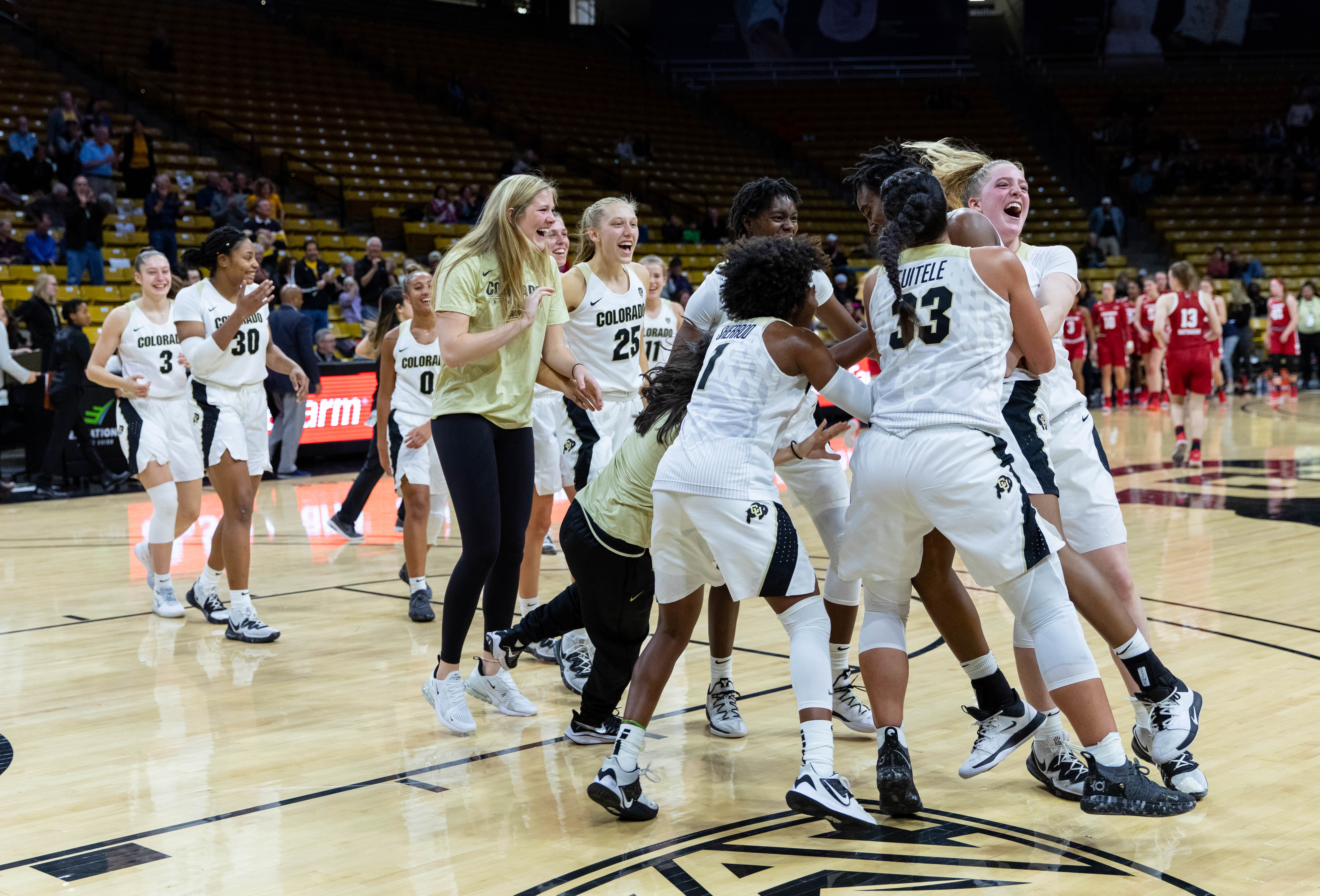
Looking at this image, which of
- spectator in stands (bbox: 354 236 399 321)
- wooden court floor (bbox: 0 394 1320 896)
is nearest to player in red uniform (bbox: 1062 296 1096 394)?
spectator in stands (bbox: 354 236 399 321)

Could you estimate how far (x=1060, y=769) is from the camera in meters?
3.43

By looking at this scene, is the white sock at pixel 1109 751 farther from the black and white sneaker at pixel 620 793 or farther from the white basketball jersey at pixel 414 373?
the white basketball jersey at pixel 414 373

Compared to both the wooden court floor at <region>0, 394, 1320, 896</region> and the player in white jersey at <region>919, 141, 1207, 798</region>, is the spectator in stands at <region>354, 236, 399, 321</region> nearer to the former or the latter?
the wooden court floor at <region>0, 394, 1320, 896</region>

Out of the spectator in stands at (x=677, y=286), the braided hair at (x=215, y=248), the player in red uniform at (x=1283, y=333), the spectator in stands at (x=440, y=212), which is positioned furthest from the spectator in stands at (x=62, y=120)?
the player in red uniform at (x=1283, y=333)

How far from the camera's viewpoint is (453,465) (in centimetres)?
413

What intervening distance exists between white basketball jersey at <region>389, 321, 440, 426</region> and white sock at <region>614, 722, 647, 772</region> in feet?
10.5

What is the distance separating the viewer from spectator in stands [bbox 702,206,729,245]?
20312 millimetres

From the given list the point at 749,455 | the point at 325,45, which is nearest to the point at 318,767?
the point at 749,455

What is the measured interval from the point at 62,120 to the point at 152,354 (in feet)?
32.6

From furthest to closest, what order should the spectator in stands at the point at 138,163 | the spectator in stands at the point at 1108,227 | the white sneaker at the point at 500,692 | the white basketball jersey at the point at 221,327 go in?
the spectator in stands at the point at 1108,227, the spectator in stands at the point at 138,163, the white basketball jersey at the point at 221,327, the white sneaker at the point at 500,692

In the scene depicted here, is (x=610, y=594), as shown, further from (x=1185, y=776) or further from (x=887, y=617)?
(x=1185, y=776)

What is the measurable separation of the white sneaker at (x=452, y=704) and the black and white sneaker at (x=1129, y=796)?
1907mm

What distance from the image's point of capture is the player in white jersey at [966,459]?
313 centimetres

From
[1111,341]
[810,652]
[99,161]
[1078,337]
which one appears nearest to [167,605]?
[810,652]
